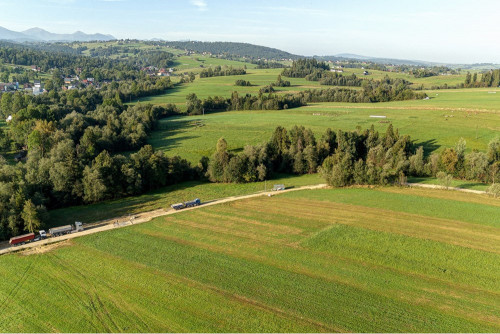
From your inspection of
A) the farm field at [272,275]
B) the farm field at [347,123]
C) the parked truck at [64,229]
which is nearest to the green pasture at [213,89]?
the farm field at [347,123]

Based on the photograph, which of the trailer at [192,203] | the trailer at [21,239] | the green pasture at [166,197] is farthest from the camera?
the trailer at [192,203]

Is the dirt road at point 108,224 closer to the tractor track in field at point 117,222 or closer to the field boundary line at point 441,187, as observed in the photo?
the tractor track in field at point 117,222

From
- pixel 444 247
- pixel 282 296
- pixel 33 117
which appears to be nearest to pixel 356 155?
pixel 444 247

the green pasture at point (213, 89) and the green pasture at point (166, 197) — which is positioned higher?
the green pasture at point (213, 89)

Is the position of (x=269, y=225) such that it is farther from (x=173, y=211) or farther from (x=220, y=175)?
(x=220, y=175)

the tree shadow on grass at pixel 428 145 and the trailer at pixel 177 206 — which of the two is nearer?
the trailer at pixel 177 206

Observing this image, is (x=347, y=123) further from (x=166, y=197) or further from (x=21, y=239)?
(x=21, y=239)
